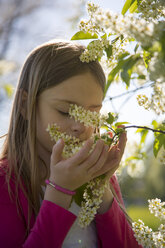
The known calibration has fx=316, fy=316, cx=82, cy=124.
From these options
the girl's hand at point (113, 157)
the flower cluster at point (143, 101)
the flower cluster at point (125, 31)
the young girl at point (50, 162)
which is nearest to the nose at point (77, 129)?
the young girl at point (50, 162)

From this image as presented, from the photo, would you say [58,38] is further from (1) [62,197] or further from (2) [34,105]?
(1) [62,197]

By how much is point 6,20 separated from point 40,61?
4.42 metres

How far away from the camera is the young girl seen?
3.17ft

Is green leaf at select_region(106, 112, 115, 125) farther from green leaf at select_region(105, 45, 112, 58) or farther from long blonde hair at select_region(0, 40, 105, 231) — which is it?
long blonde hair at select_region(0, 40, 105, 231)

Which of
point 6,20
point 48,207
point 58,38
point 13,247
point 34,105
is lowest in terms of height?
point 13,247

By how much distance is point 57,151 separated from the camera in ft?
2.81

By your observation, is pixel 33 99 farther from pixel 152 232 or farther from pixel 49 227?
pixel 152 232

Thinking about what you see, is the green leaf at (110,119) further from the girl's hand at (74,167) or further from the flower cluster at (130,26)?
the flower cluster at (130,26)

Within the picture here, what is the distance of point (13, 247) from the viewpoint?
1.04 m

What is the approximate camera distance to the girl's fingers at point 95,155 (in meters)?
0.77

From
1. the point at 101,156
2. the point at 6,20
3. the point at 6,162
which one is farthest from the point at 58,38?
the point at 6,20

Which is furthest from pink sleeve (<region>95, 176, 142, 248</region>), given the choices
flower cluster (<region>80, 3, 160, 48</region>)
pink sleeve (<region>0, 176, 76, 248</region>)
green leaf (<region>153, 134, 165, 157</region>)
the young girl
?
flower cluster (<region>80, 3, 160, 48</region>)

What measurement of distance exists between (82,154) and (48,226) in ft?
0.97

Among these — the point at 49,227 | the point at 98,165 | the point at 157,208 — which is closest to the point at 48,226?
the point at 49,227
